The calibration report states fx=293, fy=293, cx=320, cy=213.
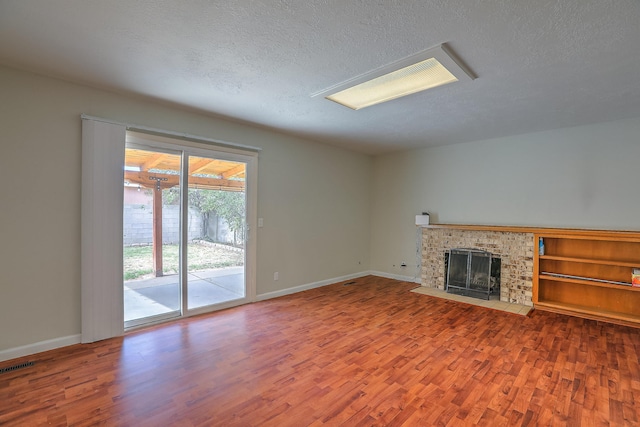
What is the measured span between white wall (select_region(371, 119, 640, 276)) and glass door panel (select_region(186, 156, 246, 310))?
3.16 m

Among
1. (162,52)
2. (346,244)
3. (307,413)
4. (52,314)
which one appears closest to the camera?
(307,413)

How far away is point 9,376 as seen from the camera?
7.81 ft

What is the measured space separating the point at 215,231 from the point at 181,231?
1.50 ft

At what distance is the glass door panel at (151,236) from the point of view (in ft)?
11.0

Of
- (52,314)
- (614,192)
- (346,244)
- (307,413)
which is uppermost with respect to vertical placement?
(614,192)

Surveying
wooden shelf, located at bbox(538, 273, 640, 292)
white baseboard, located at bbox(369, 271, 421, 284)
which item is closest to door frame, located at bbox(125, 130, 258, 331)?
white baseboard, located at bbox(369, 271, 421, 284)

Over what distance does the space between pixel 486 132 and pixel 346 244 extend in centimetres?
308

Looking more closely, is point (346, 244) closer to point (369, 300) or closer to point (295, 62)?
point (369, 300)

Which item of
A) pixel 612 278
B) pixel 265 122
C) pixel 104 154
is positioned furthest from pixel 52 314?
pixel 612 278

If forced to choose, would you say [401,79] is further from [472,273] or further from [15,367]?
[15,367]

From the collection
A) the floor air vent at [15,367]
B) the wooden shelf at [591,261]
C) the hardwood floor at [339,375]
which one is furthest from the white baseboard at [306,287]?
the wooden shelf at [591,261]

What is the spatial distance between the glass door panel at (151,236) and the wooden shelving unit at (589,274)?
497cm

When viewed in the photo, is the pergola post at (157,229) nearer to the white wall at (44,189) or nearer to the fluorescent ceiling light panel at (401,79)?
the white wall at (44,189)

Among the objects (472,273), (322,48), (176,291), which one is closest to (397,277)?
(472,273)
